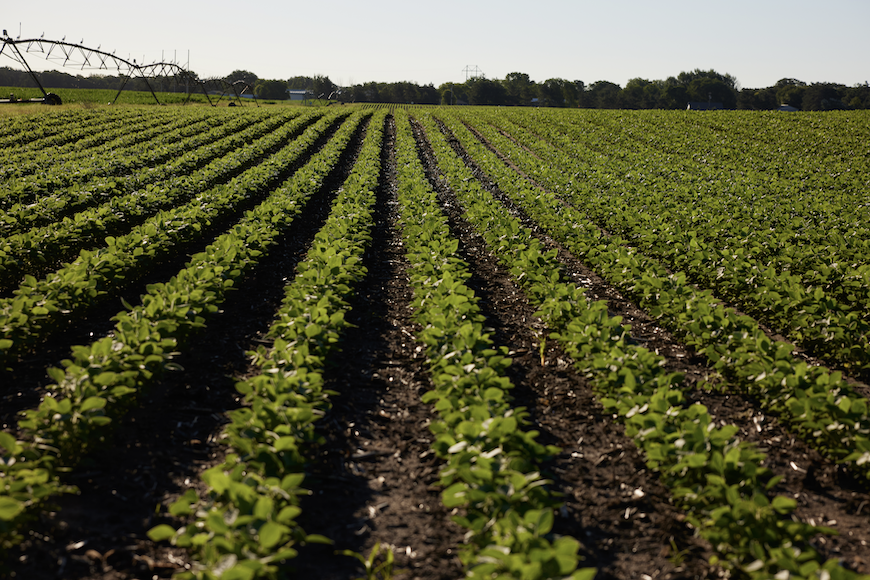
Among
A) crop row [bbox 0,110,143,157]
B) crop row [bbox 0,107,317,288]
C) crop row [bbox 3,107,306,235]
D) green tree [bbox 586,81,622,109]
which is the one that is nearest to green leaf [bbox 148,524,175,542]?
crop row [bbox 0,107,317,288]

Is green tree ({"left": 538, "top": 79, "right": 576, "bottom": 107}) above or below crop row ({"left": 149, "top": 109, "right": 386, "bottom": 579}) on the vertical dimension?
above

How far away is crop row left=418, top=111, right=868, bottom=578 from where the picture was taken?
9.98ft

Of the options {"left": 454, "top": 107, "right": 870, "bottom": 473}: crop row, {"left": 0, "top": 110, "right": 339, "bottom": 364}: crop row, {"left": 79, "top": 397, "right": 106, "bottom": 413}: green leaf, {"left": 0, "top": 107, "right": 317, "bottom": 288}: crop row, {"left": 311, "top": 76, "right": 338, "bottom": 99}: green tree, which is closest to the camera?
{"left": 79, "top": 397, "right": 106, "bottom": 413}: green leaf

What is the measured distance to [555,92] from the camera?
123000 mm

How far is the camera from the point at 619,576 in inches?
131

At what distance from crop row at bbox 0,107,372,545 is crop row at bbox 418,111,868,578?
13.0 feet

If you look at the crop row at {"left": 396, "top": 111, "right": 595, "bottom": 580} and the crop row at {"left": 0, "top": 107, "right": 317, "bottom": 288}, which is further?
the crop row at {"left": 0, "top": 107, "right": 317, "bottom": 288}

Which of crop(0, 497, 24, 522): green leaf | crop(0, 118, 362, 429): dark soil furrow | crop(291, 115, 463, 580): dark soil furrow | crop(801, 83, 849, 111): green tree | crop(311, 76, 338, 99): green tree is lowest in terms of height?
crop(291, 115, 463, 580): dark soil furrow

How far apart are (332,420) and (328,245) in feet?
13.5

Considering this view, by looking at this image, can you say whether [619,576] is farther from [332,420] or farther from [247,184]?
[247,184]

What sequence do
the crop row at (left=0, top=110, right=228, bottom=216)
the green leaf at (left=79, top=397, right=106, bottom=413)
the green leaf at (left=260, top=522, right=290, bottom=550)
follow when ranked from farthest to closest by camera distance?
the crop row at (left=0, top=110, right=228, bottom=216) < the green leaf at (left=79, top=397, right=106, bottom=413) < the green leaf at (left=260, top=522, right=290, bottom=550)

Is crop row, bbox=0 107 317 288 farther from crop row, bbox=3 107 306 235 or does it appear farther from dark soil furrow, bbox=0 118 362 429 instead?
dark soil furrow, bbox=0 118 362 429

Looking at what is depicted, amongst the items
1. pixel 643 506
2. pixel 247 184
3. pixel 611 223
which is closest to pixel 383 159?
pixel 247 184

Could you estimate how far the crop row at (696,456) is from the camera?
120 inches
